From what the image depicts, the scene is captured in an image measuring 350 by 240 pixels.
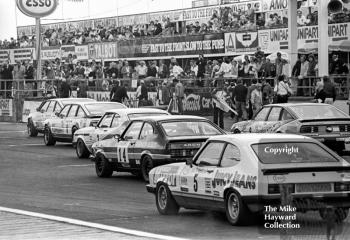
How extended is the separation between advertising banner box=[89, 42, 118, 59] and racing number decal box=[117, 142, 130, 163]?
80.2 feet

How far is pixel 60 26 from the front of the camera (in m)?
55.0

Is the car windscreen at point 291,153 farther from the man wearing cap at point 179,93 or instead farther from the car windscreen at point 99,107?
the man wearing cap at point 179,93

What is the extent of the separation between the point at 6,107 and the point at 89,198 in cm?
3040

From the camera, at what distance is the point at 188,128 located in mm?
18422

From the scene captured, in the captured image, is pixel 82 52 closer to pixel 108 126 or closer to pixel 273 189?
pixel 108 126

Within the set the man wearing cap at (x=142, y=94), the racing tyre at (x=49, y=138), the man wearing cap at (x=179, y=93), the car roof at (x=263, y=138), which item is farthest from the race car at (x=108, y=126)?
the man wearing cap at (x=142, y=94)

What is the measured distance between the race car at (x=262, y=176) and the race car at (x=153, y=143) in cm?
482

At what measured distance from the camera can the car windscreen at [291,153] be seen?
38.6 ft

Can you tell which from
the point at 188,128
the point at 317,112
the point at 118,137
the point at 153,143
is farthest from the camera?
the point at 317,112

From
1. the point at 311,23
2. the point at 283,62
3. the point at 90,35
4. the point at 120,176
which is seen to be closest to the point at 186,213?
the point at 120,176

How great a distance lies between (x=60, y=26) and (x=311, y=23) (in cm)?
2357

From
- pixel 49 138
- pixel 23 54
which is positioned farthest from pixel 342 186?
pixel 23 54

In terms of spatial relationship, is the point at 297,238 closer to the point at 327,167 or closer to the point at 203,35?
the point at 327,167

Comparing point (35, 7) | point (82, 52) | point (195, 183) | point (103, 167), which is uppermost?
point (35, 7)
